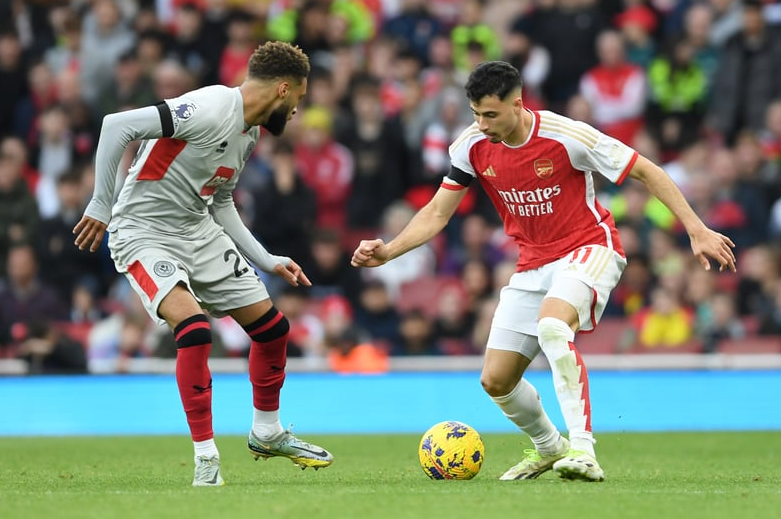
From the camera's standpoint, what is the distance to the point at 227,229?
855cm

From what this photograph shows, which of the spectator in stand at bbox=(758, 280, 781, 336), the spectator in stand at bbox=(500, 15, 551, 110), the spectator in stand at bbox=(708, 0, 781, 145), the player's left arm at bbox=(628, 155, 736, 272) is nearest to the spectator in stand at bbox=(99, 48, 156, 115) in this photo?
the spectator in stand at bbox=(500, 15, 551, 110)

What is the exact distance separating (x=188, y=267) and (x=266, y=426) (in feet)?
3.73

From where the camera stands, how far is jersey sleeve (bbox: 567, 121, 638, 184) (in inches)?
302

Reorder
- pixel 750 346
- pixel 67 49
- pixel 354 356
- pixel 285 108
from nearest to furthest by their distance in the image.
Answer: pixel 285 108 < pixel 750 346 < pixel 354 356 < pixel 67 49

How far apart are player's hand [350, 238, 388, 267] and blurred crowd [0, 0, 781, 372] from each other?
217 inches

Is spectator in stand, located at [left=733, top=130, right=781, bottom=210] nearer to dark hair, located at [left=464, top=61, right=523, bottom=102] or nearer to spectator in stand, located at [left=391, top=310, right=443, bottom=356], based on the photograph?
spectator in stand, located at [left=391, top=310, right=443, bottom=356]

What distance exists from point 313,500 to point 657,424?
25.1ft

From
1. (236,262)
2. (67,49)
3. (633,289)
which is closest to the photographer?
(236,262)

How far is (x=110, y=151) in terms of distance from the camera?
7.48m

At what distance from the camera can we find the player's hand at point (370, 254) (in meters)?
7.97

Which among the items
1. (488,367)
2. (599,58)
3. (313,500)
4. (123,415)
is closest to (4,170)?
(123,415)

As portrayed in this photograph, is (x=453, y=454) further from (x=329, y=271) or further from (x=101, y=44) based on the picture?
(x=101, y=44)

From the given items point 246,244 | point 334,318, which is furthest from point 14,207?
point 246,244

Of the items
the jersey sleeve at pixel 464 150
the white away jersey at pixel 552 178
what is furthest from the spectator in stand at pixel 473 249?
the white away jersey at pixel 552 178
